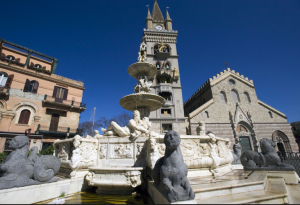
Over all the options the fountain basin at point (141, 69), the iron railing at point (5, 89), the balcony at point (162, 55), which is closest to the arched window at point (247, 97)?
the balcony at point (162, 55)

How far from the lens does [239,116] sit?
83.6ft

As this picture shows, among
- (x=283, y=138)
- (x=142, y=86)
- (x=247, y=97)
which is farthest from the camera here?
(x=247, y=97)

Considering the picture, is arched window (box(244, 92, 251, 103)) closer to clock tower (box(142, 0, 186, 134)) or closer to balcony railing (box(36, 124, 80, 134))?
clock tower (box(142, 0, 186, 134))

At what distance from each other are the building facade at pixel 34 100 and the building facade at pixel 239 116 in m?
20.8

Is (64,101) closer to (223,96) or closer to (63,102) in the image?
(63,102)

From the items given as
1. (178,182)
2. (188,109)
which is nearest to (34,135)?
(178,182)

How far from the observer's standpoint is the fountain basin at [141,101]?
8.06m

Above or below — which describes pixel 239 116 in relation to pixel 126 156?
above

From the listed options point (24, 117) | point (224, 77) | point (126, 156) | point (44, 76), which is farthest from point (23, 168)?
point (224, 77)

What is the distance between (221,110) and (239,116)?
338 cm

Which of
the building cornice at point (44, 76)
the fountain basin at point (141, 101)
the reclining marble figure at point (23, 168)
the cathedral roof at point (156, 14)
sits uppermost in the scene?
the cathedral roof at point (156, 14)

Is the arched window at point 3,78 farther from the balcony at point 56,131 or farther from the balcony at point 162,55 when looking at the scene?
the balcony at point 162,55

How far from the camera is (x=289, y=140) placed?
941 inches

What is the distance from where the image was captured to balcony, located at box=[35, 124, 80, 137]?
1983 centimetres
